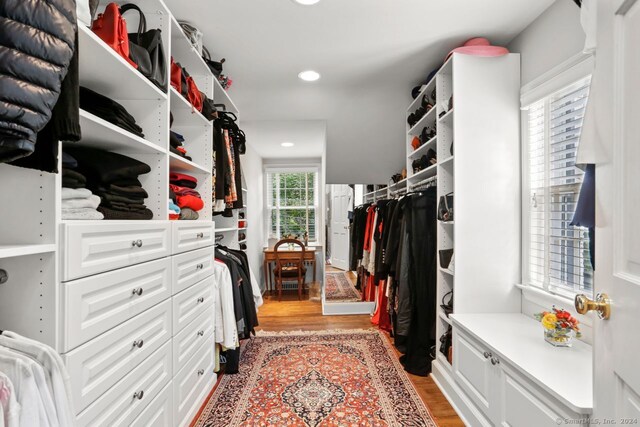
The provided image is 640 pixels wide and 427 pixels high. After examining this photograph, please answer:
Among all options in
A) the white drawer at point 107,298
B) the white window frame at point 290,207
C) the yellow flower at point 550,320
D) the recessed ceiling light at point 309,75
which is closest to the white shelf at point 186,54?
the recessed ceiling light at point 309,75

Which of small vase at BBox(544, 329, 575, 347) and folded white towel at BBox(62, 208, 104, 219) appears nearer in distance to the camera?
folded white towel at BBox(62, 208, 104, 219)

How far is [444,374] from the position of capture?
2145 mm

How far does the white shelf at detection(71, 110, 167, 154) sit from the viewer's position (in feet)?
3.59

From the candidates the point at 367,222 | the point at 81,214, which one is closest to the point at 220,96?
the point at 81,214

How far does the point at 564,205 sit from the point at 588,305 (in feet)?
4.01

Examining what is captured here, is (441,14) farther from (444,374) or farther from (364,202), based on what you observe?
(364,202)

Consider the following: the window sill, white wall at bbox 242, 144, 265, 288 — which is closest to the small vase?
the window sill

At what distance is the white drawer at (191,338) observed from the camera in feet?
5.23

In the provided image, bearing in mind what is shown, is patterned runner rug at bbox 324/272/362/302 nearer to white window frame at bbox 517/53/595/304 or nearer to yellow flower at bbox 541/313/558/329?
white window frame at bbox 517/53/595/304

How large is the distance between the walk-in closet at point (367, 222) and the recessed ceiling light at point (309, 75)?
0.9 inches

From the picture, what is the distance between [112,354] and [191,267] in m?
0.71

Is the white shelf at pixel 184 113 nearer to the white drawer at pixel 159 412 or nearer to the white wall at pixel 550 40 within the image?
the white drawer at pixel 159 412

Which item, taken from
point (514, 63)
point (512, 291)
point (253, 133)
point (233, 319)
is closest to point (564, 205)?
point (512, 291)

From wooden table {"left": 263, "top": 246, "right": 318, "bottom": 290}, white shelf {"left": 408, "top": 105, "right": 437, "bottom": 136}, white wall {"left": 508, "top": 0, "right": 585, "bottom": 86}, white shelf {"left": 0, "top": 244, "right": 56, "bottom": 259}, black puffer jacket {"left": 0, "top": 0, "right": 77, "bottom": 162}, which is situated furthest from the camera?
wooden table {"left": 263, "top": 246, "right": 318, "bottom": 290}
